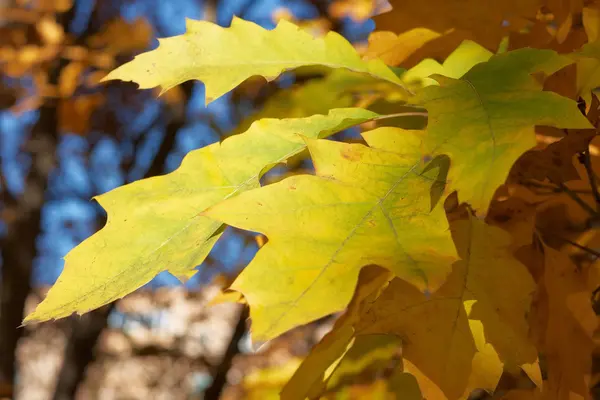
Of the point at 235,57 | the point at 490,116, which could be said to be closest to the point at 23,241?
the point at 235,57

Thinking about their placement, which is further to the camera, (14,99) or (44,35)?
(14,99)

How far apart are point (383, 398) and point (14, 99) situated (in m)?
2.32

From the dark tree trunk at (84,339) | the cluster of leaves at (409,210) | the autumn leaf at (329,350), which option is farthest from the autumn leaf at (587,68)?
the dark tree trunk at (84,339)

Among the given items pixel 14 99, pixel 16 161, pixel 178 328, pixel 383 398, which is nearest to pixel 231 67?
pixel 383 398

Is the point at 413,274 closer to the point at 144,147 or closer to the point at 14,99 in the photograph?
the point at 14,99

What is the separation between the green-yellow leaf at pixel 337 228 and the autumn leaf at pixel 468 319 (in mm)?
92

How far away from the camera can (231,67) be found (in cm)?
59

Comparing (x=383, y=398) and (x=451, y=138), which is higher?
(x=451, y=138)

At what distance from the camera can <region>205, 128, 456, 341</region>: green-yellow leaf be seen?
37 centimetres

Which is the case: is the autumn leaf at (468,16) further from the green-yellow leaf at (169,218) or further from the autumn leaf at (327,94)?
the green-yellow leaf at (169,218)

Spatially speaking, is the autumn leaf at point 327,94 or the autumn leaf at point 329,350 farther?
the autumn leaf at point 327,94

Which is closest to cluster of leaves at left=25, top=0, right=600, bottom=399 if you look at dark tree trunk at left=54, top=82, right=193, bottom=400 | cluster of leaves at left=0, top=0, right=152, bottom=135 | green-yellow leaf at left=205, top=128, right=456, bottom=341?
green-yellow leaf at left=205, top=128, right=456, bottom=341

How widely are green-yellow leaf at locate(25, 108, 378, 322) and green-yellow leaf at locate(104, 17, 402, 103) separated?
0.08 meters

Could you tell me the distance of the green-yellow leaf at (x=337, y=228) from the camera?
37 centimetres
